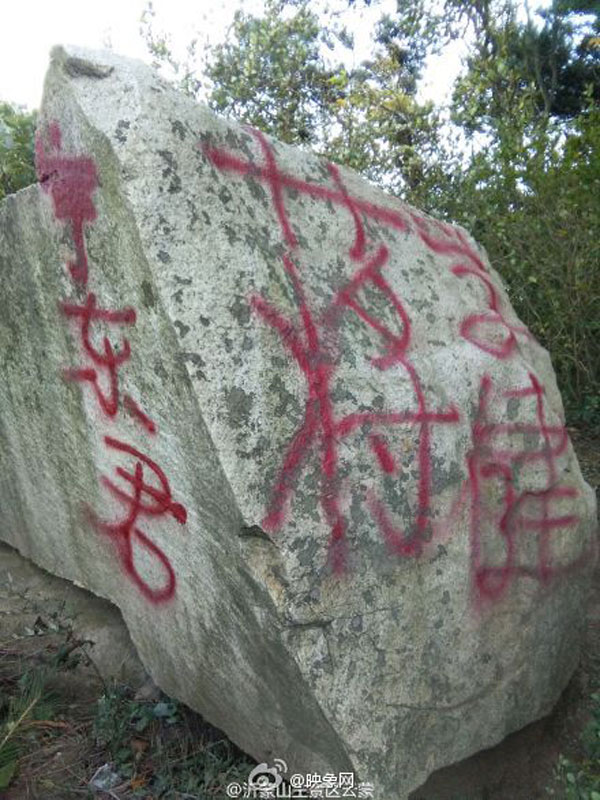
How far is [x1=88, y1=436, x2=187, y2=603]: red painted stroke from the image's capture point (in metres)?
2.01

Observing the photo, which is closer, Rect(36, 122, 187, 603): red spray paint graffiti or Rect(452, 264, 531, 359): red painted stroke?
Answer: Rect(36, 122, 187, 603): red spray paint graffiti

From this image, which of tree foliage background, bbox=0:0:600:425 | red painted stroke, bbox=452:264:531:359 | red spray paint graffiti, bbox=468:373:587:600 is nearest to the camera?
red spray paint graffiti, bbox=468:373:587:600

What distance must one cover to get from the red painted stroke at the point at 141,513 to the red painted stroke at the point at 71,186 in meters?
0.52

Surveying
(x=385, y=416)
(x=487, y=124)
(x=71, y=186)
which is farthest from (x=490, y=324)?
(x=487, y=124)

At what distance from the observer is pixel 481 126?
7.01m

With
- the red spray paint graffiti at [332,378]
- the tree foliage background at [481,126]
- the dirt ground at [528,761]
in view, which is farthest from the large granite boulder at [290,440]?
the tree foliage background at [481,126]

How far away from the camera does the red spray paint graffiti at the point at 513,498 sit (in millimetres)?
2141

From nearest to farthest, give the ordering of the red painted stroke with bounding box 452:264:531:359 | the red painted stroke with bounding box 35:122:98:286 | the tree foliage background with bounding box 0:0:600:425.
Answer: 1. the red painted stroke with bounding box 35:122:98:286
2. the red painted stroke with bounding box 452:264:531:359
3. the tree foliage background with bounding box 0:0:600:425

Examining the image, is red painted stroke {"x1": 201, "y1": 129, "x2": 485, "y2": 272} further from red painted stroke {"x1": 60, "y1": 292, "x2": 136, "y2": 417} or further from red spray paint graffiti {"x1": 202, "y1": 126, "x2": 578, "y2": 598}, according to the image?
red painted stroke {"x1": 60, "y1": 292, "x2": 136, "y2": 417}

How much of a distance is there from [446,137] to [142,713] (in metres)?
6.19

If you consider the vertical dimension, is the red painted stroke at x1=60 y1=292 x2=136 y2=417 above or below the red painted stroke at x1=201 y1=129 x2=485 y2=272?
below

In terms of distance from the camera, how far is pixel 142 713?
2465 millimetres

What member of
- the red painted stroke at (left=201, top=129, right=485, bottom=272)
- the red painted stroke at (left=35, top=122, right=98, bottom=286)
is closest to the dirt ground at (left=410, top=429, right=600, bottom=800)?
the red painted stroke at (left=201, top=129, right=485, bottom=272)

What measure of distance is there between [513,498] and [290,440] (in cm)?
81
